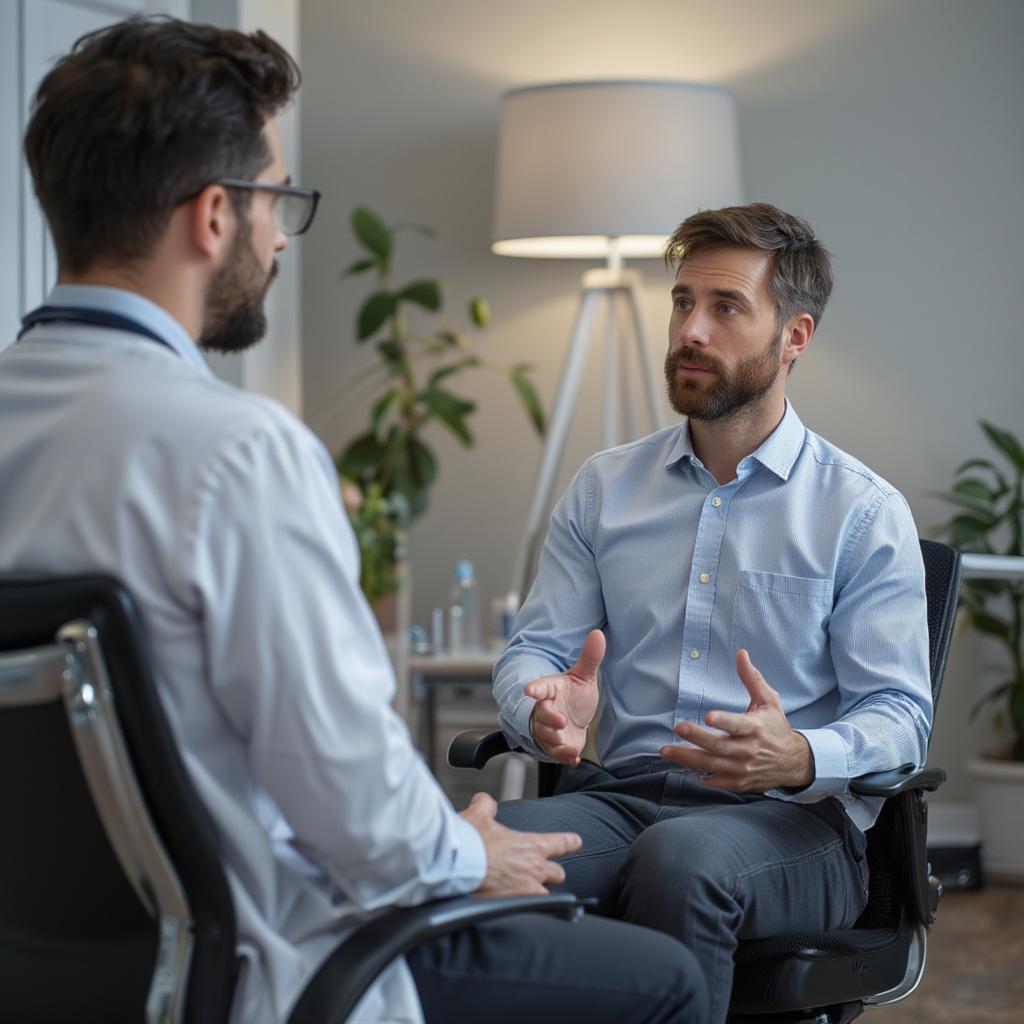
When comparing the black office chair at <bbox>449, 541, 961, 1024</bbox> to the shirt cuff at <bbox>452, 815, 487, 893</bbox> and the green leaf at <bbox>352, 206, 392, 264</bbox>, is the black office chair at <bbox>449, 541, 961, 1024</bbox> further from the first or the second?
the green leaf at <bbox>352, 206, 392, 264</bbox>

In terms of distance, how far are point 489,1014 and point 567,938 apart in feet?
0.32

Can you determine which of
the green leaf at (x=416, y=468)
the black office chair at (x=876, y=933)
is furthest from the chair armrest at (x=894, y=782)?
the green leaf at (x=416, y=468)

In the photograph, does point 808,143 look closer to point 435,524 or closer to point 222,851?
point 435,524

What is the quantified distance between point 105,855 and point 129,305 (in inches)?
18.4

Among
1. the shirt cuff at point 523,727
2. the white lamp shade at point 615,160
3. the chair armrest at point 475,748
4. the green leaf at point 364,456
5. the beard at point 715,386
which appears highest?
the white lamp shade at point 615,160

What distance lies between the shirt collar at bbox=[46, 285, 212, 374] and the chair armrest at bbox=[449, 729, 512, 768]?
86cm

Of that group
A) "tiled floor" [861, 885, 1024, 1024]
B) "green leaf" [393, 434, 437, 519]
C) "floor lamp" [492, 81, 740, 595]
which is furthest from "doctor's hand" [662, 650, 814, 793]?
"green leaf" [393, 434, 437, 519]

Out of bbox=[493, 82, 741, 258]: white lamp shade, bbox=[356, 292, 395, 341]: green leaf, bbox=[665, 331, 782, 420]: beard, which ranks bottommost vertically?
bbox=[665, 331, 782, 420]: beard

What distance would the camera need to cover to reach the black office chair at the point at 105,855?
108cm

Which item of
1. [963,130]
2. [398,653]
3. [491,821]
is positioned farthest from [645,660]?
[963,130]

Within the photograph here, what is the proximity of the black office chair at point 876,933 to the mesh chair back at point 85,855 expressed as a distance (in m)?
0.77

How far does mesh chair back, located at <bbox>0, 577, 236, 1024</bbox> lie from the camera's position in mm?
1085

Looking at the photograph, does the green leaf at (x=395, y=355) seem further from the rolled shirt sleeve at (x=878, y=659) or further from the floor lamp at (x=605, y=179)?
the rolled shirt sleeve at (x=878, y=659)

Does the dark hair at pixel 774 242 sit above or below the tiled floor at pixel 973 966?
above
